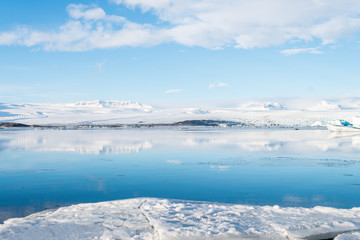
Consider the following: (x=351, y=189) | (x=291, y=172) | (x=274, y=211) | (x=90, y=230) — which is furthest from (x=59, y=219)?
(x=291, y=172)

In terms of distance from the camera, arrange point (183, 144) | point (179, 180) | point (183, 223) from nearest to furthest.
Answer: point (183, 223) < point (179, 180) < point (183, 144)

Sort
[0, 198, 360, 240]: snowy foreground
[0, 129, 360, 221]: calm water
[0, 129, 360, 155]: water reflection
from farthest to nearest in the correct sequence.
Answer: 1. [0, 129, 360, 155]: water reflection
2. [0, 129, 360, 221]: calm water
3. [0, 198, 360, 240]: snowy foreground

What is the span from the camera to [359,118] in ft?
91.8

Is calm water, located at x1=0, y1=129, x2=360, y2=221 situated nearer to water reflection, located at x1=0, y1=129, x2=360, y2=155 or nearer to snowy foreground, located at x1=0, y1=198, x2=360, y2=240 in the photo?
snowy foreground, located at x1=0, y1=198, x2=360, y2=240

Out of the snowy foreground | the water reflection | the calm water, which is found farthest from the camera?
the water reflection

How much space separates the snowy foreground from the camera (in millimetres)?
2588

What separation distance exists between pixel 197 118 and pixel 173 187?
146ft

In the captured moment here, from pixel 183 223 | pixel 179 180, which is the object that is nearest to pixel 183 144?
pixel 179 180

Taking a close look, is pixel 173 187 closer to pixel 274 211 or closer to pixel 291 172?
pixel 274 211

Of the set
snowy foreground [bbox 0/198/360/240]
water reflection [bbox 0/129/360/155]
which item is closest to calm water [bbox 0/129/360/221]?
snowy foreground [bbox 0/198/360/240]

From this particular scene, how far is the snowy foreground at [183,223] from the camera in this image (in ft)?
8.49

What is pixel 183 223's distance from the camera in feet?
9.30

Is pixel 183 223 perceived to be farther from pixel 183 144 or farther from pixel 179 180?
pixel 183 144

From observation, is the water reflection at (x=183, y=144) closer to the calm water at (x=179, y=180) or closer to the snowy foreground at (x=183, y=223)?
the calm water at (x=179, y=180)
